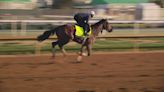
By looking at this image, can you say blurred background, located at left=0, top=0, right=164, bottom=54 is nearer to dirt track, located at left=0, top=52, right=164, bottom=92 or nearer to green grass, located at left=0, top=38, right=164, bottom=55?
green grass, located at left=0, top=38, right=164, bottom=55

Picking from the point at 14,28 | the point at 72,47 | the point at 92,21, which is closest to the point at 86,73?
the point at 72,47

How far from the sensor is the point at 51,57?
1376cm

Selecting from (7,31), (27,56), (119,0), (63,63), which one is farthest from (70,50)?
(119,0)

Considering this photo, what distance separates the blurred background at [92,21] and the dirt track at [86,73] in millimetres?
2034

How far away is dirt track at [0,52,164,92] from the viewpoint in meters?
8.12

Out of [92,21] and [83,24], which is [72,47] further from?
[92,21]

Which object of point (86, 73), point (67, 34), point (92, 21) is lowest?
point (92, 21)

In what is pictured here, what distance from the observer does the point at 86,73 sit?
10.4 m

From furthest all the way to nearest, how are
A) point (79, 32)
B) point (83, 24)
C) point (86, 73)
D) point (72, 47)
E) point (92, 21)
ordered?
point (92, 21) < point (72, 47) < point (83, 24) < point (79, 32) < point (86, 73)

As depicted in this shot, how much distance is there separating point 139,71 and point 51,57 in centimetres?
380

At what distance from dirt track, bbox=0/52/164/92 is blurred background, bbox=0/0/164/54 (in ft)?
6.67

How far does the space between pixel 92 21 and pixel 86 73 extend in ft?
50.7

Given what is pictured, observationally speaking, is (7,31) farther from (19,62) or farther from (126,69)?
(126,69)

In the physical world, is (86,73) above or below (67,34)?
below
